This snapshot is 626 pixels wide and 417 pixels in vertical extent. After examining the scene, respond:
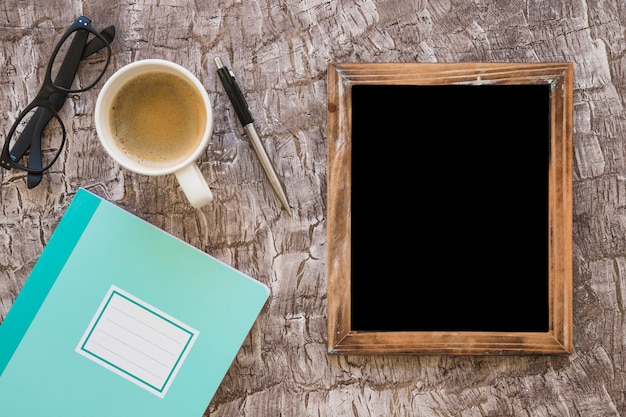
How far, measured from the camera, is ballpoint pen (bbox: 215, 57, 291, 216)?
2.27 ft

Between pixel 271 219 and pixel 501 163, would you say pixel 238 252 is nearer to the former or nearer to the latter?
pixel 271 219

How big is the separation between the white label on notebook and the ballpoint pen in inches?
8.4

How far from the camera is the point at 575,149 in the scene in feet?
2.34

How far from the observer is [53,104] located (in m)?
0.71

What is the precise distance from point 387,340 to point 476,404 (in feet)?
0.50

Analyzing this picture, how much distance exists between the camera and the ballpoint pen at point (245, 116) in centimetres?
69

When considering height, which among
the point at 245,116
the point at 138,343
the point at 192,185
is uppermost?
the point at 245,116

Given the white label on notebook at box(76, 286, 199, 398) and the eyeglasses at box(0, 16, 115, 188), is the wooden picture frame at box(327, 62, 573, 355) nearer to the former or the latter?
the white label on notebook at box(76, 286, 199, 398)

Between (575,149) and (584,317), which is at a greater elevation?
(575,149)

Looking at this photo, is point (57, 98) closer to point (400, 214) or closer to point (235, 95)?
point (235, 95)

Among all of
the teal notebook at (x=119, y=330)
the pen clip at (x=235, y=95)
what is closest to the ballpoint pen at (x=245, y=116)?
the pen clip at (x=235, y=95)

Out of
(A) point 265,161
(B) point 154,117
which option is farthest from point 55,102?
(A) point 265,161

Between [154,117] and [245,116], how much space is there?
0.11 metres

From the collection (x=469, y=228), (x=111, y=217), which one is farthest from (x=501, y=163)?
(x=111, y=217)
